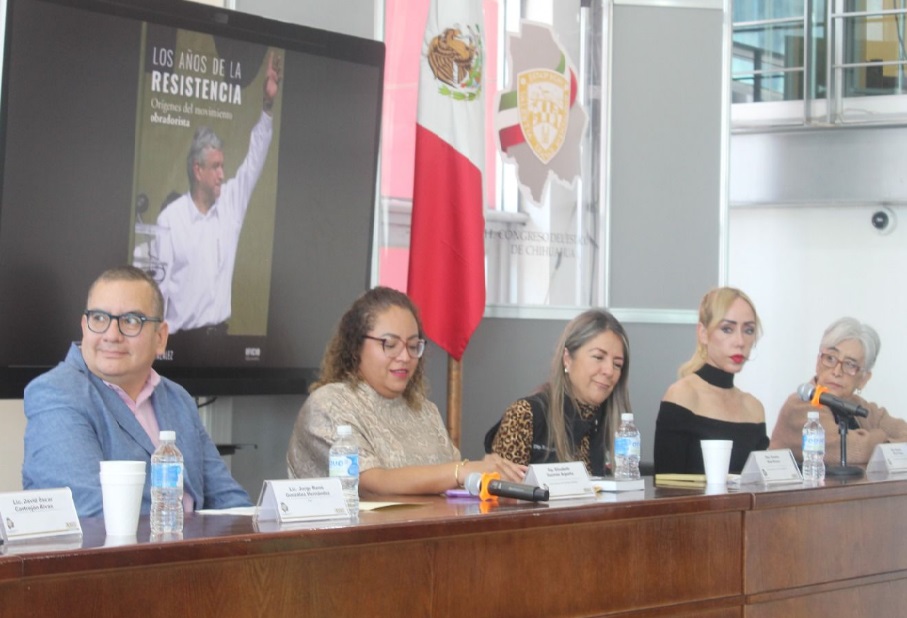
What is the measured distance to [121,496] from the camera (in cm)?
200

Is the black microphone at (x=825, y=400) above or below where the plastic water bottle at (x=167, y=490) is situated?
above

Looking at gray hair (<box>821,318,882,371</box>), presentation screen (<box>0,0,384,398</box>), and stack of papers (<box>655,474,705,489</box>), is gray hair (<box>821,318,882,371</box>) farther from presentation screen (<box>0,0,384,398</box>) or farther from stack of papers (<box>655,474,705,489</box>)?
presentation screen (<box>0,0,384,398</box>)

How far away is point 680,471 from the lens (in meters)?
3.84

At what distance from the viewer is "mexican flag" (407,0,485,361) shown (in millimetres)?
4348

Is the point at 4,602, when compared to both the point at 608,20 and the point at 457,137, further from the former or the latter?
the point at 608,20

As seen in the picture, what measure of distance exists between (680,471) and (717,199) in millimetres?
1768

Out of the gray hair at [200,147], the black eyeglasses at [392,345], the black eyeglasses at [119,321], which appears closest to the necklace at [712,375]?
the black eyeglasses at [392,345]

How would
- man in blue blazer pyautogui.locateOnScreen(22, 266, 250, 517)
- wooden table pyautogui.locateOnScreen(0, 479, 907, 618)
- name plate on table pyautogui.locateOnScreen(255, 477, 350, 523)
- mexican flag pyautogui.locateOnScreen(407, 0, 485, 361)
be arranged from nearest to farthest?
1. wooden table pyautogui.locateOnScreen(0, 479, 907, 618)
2. name plate on table pyautogui.locateOnScreen(255, 477, 350, 523)
3. man in blue blazer pyautogui.locateOnScreen(22, 266, 250, 517)
4. mexican flag pyautogui.locateOnScreen(407, 0, 485, 361)

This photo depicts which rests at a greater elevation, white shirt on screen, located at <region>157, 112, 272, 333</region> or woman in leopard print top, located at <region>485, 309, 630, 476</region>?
white shirt on screen, located at <region>157, 112, 272, 333</region>

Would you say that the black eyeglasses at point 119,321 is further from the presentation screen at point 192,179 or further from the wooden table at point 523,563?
the presentation screen at point 192,179

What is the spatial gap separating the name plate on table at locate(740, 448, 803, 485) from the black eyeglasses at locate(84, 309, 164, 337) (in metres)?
1.47

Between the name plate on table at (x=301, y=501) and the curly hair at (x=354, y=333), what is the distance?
99 cm

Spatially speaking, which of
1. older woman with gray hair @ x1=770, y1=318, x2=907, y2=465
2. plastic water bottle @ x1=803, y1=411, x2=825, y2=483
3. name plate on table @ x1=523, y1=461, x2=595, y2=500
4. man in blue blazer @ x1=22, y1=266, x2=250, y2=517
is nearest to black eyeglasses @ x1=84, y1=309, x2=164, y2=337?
man in blue blazer @ x1=22, y1=266, x2=250, y2=517

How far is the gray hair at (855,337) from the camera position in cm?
450
